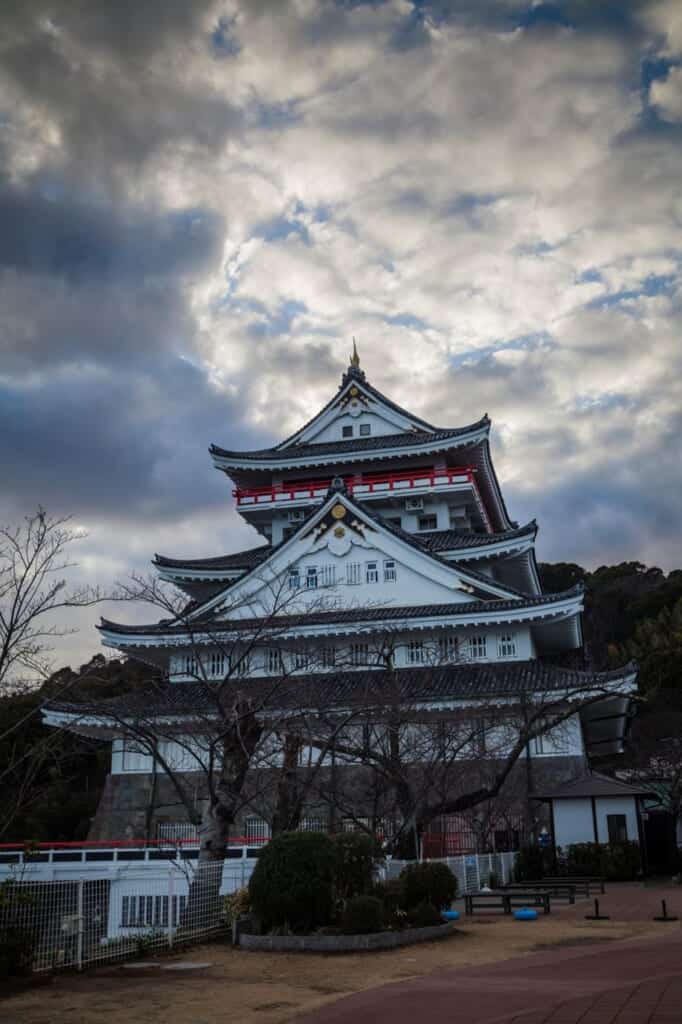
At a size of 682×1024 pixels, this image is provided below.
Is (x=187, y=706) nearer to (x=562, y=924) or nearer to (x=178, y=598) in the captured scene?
(x=178, y=598)

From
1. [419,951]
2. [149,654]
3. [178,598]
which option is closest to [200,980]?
[419,951]

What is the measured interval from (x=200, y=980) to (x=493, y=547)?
28.2 meters

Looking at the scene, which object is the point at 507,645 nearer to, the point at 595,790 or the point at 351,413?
the point at 595,790

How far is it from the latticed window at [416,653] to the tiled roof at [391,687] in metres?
1.27

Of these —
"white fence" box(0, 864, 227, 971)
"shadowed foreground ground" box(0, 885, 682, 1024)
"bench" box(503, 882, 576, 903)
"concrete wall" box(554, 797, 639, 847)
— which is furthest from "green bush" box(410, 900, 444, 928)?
"concrete wall" box(554, 797, 639, 847)

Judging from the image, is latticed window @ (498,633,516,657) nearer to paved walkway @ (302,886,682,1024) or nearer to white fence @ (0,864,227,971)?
white fence @ (0,864,227,971)

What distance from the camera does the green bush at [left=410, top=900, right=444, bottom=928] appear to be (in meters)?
15.8

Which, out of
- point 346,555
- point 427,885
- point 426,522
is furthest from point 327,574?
point 427,885

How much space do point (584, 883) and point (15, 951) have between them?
16236 mm

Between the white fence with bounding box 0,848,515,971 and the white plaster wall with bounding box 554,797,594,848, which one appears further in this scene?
the white plaster wall with bounding box 554,797,594,848

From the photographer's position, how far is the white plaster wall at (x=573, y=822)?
28.1 meters

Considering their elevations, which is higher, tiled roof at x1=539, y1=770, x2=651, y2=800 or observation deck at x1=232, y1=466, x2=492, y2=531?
observation deck at x1=232, y1=466, x2=492, y2=531

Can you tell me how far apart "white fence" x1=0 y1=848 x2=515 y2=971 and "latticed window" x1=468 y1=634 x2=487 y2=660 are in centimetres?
990

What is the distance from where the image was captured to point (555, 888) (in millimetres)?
23016
